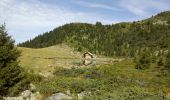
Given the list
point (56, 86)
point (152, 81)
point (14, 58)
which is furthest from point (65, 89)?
point (152, 81)

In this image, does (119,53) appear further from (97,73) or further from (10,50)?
(10,50)

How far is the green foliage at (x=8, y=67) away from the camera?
96.7 ft

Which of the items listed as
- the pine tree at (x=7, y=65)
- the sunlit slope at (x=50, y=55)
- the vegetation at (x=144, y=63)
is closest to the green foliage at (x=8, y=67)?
the pine tree at (x=7, y=65)

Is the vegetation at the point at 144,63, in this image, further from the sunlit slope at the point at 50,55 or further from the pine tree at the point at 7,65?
the sunlit slope at the point at 50,55

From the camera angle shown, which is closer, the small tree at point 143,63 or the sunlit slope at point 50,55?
the small tree at point 143,63

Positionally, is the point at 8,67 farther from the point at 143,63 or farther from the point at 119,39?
the point at 119,39

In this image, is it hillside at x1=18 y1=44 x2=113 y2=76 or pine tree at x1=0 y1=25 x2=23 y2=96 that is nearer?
pine tree at x1=0 y1=25 x2=23 y2=96

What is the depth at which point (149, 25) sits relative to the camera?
183 m

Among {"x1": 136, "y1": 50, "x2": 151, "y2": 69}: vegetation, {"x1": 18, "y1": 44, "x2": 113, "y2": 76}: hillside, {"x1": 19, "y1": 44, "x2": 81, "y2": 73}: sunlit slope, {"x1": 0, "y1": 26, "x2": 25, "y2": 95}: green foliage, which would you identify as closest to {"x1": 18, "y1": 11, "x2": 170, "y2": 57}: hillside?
{"x1": 18, "y1": 44, "x2": 113, "y2": 76}: hillside

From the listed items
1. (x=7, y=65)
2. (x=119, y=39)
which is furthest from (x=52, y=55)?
(x=7, y=65)

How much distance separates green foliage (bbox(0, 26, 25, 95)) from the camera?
29.5m

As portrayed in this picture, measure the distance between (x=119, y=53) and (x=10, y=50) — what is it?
11952 centimetres

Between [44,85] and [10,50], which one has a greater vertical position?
[10,50]

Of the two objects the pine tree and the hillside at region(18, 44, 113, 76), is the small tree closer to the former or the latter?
the pine tree
